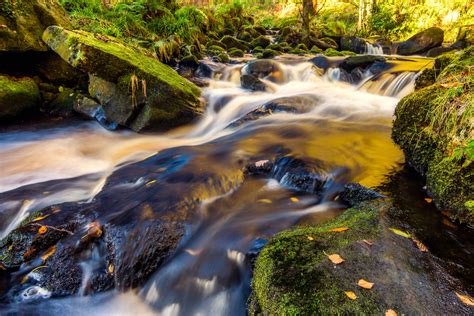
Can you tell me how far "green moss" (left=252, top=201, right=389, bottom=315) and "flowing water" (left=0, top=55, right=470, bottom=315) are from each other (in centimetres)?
49

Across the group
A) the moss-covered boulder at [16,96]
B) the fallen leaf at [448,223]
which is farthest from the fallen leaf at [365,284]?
the moss-covered boulder at [16,96]

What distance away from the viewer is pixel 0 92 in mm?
6199

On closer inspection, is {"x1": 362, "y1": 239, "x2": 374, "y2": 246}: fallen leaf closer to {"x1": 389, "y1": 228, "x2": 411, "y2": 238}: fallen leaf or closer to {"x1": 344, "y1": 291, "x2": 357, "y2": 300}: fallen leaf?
{"x1": 389, "y1": 228, "x2": 411, "y2": 238}: fallen leaf

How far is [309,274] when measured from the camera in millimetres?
1990

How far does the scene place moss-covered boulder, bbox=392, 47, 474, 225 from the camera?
282cm

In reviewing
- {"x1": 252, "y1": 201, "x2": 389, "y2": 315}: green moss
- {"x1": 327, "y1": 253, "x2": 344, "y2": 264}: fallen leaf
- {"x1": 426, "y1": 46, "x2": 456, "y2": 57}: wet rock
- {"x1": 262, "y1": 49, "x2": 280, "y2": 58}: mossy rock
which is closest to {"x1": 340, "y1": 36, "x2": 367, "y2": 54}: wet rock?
{"x1": 426, "y1": 46, "x2": 456, "y2": 57}: wet rock

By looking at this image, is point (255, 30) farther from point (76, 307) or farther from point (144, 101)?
point (76, 307)

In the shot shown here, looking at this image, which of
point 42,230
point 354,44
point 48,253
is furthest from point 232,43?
point 48,253

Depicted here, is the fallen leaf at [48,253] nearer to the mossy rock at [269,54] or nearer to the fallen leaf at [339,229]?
the fallen leaf at [339,229]

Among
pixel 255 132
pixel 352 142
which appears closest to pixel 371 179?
pixel 352 142

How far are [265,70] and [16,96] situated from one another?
6506mm

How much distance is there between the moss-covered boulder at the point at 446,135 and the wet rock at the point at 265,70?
5.83m

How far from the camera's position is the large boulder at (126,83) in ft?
18.2

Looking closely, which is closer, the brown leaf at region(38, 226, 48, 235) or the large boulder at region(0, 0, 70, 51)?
the brown leaf at region(38, 226, 48, 235)
